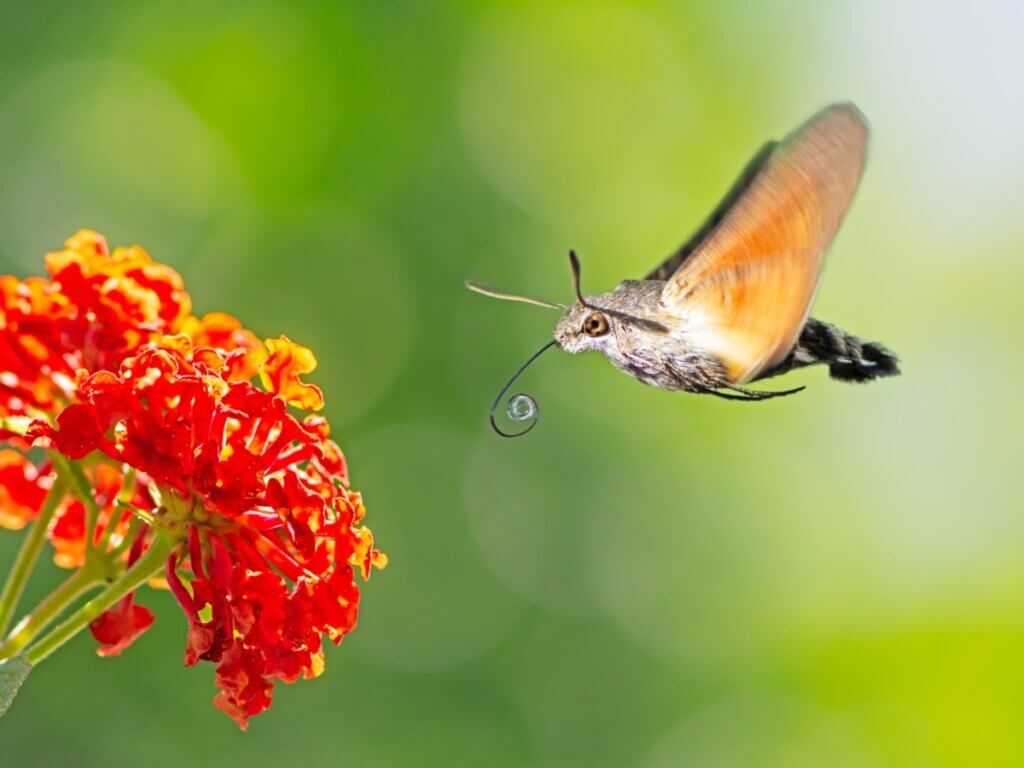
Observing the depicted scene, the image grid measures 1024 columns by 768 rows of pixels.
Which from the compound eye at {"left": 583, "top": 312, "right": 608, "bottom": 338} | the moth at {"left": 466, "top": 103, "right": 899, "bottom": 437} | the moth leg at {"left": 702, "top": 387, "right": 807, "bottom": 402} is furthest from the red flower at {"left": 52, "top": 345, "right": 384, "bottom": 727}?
the moth leg at {"left": 702, "top": 387, "right": 807, "bottom": 402}

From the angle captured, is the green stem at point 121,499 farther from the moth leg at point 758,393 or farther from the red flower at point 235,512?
the moth leg at point 758,393

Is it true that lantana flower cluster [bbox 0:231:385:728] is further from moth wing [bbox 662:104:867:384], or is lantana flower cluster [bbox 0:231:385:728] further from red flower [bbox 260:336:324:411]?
moth wing [bbox 662:104:867:384]

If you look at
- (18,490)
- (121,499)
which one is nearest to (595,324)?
(121,499)

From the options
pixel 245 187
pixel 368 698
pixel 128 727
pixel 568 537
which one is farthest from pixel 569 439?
pixel 128 727

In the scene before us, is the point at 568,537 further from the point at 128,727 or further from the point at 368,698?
the point at 128,727

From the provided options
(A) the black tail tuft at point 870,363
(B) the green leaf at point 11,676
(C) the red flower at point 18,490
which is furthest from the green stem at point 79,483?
(A) the black tail tuft at point 870,363

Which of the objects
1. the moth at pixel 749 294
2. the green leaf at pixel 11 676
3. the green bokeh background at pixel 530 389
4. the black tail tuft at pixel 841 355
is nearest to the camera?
the green leaf at pixel 11 676
